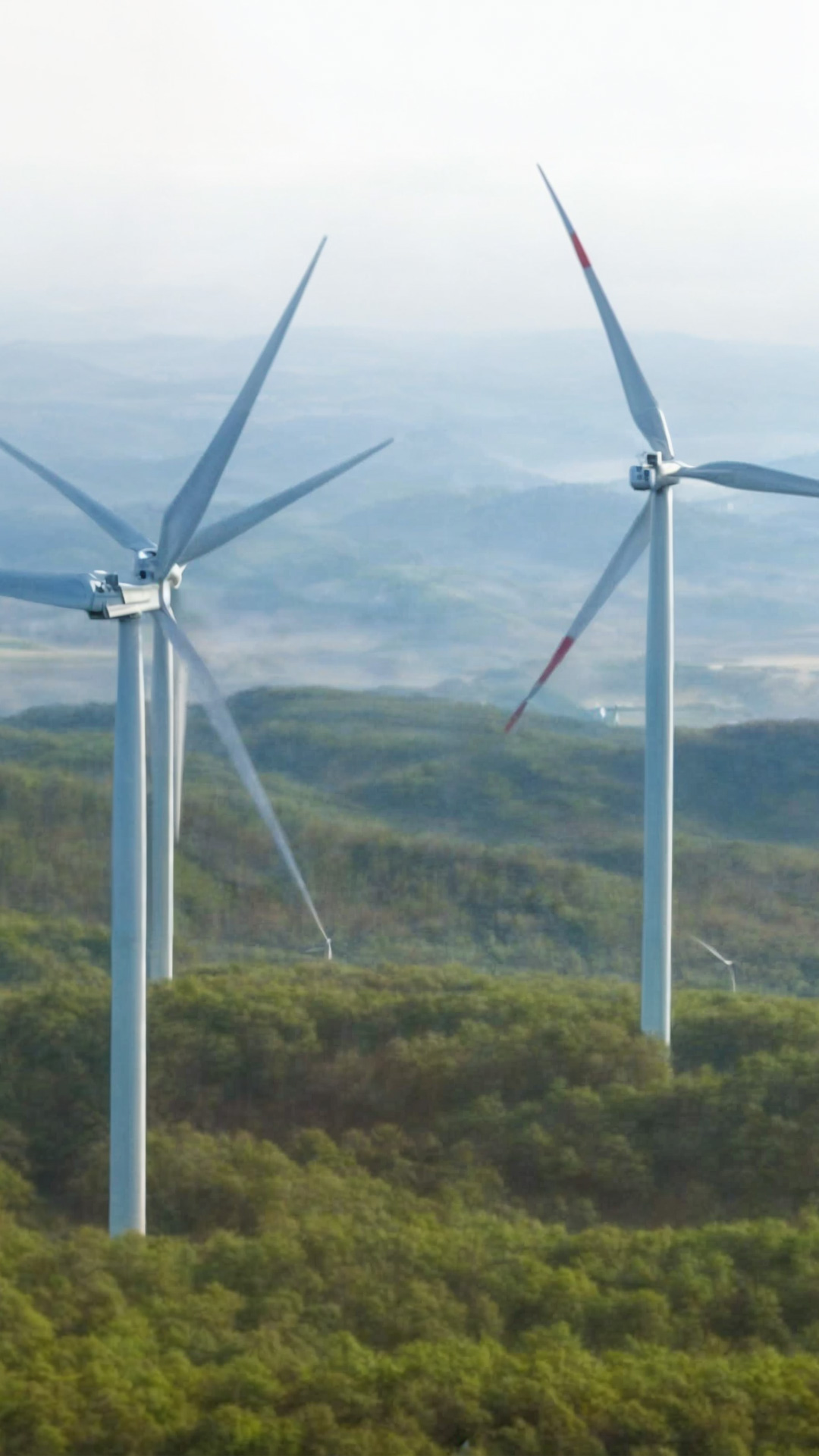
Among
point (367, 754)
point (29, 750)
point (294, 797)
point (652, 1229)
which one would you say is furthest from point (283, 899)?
point (652, 1229)

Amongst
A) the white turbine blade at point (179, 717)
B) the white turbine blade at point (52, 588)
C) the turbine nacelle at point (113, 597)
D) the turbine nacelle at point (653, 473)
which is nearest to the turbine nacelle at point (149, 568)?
the turbine nacelle at point (113, 597)

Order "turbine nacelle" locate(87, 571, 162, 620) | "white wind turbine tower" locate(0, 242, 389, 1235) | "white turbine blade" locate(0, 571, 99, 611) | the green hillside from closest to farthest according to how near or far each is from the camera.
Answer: the green hillside < "white turbine blade" locate(0, 571, 99, 611) < "turbine nacelle" locate(87, 571, 162, 620) < "white wind turbine tower" locate(0, 242, 389, 1235)

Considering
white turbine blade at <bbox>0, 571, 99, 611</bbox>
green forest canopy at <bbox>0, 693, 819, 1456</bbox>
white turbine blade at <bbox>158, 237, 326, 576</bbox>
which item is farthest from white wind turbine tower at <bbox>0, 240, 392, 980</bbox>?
green forest canopy at <bbox>0, 693, 819, 1456</bbox>

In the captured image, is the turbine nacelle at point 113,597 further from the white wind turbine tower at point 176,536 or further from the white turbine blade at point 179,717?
the white turbine blade at point 179,717

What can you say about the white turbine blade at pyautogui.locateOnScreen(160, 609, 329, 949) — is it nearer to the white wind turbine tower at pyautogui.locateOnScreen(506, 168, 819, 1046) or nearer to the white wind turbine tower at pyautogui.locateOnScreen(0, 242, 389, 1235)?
the white wind turbine tower at pyautogui.locateOnScreen(0, 242, 389, 1235)

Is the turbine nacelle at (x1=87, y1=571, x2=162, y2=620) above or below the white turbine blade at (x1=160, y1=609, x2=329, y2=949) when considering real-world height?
above

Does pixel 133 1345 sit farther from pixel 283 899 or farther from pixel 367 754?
pixel 367 754

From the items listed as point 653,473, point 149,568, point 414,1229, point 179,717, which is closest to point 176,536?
point 149,568
